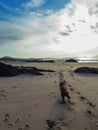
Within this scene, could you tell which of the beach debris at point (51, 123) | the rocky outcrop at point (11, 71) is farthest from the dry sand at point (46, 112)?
the rocky outcrop at point (11, 71)

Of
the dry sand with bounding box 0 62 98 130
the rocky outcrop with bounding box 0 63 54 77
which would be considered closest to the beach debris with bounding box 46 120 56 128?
the dry sand with bounding box 0 62 98 130

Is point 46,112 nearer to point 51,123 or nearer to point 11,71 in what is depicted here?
point 51,123

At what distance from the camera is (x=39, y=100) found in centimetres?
816

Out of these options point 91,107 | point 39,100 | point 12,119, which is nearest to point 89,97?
point 91,107

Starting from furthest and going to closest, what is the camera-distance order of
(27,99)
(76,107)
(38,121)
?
(27,99) < (76,107) < (38,121)

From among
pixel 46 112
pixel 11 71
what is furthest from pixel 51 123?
pixel 11 71

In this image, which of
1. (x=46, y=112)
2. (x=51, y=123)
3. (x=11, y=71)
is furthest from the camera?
(x=11, y=71)

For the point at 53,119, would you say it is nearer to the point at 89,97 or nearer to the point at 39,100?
the point at 39,100

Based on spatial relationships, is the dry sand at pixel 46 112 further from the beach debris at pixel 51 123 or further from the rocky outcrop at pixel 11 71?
the rocky outcrop at pixel 11 71

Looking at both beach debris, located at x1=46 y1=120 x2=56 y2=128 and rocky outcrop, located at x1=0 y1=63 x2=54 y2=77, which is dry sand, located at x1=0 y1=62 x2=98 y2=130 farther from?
rocky outcrop, located at x1=0 y1=63 x2=54 y2=77

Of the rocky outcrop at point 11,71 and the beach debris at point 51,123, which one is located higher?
the rocky outcrop at point 11,71

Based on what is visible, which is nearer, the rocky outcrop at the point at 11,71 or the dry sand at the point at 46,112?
the dry sand at the point at 46,112

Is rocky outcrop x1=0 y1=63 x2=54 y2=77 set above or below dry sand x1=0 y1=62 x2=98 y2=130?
above

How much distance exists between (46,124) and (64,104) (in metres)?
1.85
